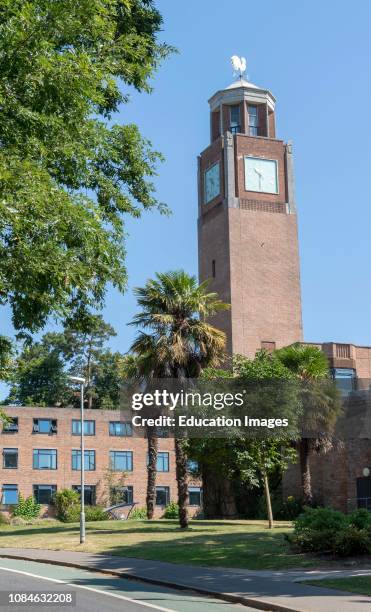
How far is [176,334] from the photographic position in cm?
3984

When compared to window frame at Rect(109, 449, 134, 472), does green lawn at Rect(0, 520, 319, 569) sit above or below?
below

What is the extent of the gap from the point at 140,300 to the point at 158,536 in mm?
11541

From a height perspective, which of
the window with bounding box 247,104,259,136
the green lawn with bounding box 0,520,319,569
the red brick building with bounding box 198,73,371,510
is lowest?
the green lawn with bounding box 0,520,319,569

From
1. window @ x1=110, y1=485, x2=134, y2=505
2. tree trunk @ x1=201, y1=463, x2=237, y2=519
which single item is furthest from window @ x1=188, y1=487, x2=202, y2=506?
tree trunk @ x1=201, y1=463, x2=237, y2=519

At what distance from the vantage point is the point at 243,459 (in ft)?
120

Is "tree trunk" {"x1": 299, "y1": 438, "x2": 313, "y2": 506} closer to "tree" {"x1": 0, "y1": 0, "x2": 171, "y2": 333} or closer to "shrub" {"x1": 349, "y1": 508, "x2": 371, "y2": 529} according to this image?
"shrub" {"x1": 349, "y1": 508, "x2": 371, "y2": 529}

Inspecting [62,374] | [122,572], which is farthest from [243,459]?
[62,374]

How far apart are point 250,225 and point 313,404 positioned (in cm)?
2687

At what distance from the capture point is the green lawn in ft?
85.0

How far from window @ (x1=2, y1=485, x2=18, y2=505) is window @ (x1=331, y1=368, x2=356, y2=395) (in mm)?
26834

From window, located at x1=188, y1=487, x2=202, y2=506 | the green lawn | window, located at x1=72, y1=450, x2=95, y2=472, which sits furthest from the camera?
window, located at x1=188, y1=487, x2=202, y2=506

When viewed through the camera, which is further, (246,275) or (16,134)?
(246,275)

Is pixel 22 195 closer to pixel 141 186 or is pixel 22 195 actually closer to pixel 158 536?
pixel 141 186

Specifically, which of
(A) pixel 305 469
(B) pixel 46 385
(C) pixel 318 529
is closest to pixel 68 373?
(B) pixel 46 385
